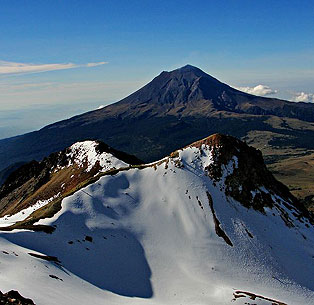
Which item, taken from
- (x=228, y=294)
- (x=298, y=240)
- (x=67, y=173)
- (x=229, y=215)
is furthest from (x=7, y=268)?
(x=67, y=173)

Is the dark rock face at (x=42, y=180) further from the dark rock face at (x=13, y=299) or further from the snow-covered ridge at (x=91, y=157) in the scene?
the dark rock face at (x=13, y=299)

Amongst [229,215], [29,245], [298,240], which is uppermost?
[29,245]

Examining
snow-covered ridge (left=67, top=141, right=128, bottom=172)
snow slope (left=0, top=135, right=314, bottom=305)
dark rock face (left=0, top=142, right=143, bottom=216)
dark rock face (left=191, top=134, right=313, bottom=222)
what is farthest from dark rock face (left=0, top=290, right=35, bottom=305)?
dark rock face (left=0, top=142, right=143, bottom=216)

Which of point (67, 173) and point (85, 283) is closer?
point (85, 283)

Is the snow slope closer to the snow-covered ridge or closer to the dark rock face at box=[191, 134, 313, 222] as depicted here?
the dark rock face at box=[191, 134, 313, 222]

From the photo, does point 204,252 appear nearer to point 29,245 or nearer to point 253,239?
point 253,239
